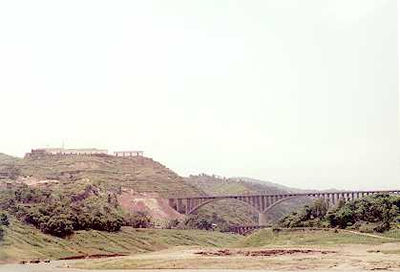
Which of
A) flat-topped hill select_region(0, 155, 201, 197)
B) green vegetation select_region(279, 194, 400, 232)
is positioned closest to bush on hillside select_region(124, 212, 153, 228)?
flat-topped hill select_region(0, 155, 201, 197)

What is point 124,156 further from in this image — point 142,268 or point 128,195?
point 142,268

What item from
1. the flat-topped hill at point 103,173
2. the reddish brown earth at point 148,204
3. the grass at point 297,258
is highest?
the flat-topped hill at point 103,173

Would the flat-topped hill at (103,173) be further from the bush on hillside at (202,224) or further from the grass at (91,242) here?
the grass at (91,242)

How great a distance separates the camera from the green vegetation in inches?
3127

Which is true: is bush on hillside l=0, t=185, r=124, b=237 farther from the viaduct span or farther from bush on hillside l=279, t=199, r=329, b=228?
the viaduct span

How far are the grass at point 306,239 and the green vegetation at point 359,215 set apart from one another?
13.2ft

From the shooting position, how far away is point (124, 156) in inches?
7318

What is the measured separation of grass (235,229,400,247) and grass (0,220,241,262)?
20242mm

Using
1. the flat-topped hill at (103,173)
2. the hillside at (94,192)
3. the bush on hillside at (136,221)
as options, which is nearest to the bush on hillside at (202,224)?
the hillside at (94,192)

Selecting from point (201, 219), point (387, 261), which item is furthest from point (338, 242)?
point (201, 219)

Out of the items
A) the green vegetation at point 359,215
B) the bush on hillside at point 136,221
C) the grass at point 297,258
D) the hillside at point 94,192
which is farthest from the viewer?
the bush on hillside at point 136,221

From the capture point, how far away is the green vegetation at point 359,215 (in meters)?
79.4

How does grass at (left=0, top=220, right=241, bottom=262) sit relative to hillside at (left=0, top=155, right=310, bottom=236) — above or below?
below

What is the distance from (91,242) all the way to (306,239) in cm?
3453
